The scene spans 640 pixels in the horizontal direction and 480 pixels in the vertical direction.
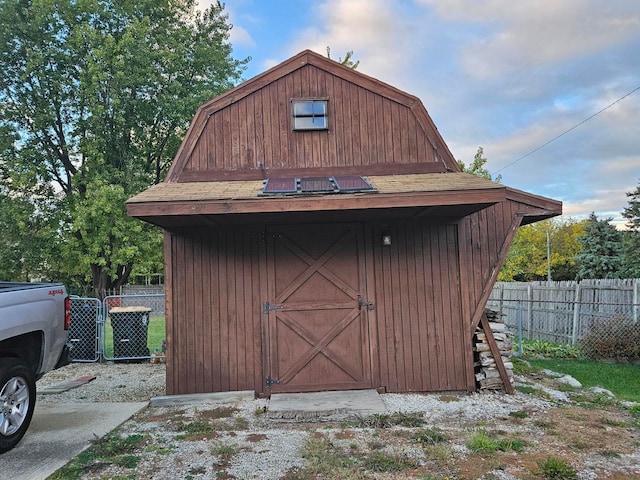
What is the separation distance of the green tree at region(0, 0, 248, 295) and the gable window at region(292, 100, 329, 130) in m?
9.69

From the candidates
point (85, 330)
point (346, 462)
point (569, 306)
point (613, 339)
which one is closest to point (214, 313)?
point (346, 462)

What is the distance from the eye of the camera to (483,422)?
444cm

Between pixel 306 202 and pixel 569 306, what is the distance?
8.47 meters

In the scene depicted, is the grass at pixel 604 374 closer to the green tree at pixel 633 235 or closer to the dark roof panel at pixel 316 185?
the dark roof panel at pixel 316 185

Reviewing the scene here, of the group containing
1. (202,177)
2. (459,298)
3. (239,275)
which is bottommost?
(459,298)

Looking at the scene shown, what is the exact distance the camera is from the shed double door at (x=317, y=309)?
18.3 feet

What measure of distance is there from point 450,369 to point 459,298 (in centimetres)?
94

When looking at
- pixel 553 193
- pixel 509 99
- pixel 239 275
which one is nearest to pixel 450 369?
pixel 239 275

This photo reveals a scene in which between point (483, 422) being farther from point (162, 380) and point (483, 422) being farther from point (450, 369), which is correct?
point (162, 380)

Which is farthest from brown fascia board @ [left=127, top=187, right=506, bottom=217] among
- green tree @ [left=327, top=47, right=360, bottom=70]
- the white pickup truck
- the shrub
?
green tree @ [left=327, top=47, right=360, bottom=70]

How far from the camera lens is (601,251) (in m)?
25.5

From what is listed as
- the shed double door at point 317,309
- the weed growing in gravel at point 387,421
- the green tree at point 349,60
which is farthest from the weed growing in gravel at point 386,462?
the green tree at point 349,60

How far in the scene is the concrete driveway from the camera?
3383 millimetres

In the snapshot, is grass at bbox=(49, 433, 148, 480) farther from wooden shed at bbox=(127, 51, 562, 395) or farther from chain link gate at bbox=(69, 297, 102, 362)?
chain link gate at bbox=(69, 297, 102, 362)
